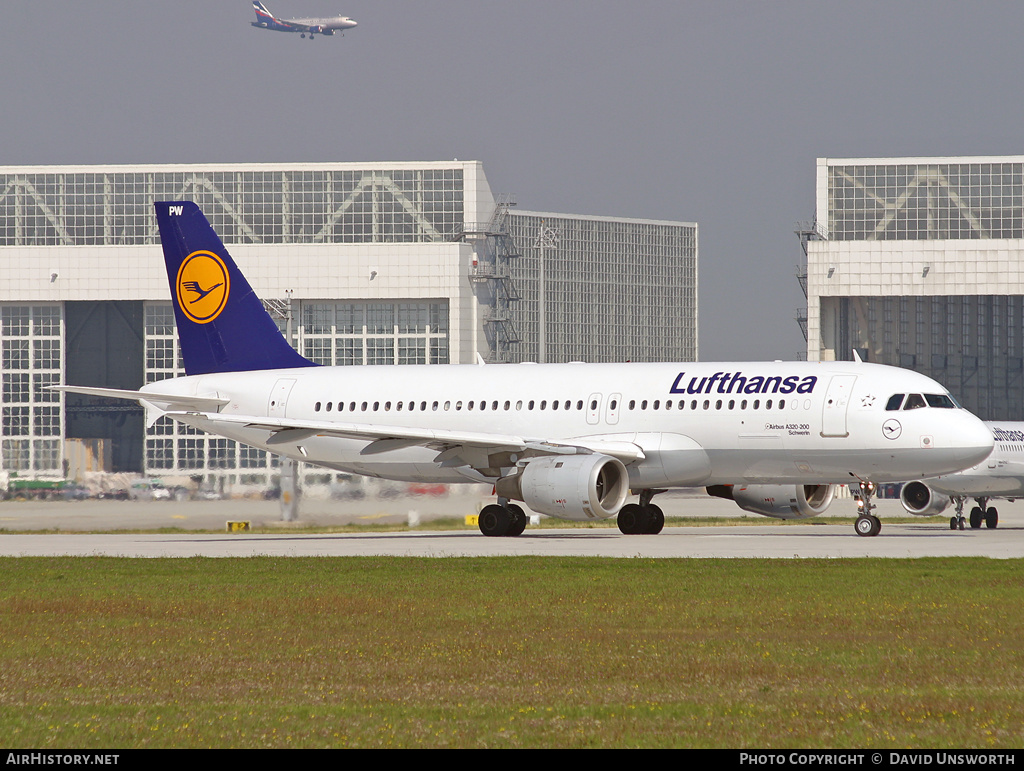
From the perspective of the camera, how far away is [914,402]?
3238 centimetres

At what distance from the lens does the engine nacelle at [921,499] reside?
151ft

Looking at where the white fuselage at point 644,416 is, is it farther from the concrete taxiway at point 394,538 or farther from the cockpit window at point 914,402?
the concrete taxiway at point 394,538

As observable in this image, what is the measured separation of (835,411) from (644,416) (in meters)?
4.63

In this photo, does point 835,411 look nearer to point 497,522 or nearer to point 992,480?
point 497,522

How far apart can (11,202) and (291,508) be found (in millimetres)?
65332

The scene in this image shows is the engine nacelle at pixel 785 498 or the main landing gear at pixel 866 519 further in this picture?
the engine nacelle at pixel 785 498

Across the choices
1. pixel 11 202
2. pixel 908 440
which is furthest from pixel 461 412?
pixel 11 202

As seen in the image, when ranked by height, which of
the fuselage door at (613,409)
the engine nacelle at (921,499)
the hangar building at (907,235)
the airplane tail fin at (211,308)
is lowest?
the engine nacelle at (921,499)

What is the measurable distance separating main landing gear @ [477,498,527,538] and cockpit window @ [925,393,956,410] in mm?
10010

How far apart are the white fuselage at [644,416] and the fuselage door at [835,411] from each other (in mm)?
32

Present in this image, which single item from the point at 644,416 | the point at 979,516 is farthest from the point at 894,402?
the point at 979,516

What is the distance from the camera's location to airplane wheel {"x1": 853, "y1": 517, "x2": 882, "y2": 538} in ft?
114

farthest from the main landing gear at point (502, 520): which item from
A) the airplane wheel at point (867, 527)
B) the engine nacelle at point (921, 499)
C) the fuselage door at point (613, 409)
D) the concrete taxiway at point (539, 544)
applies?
the engine nacelle at point (921, 499)

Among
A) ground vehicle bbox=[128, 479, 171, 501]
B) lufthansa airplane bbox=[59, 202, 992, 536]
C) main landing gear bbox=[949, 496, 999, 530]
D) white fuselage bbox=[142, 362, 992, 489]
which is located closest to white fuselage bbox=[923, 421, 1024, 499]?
main landing gear bbox=[949, 496, 999, 530]
